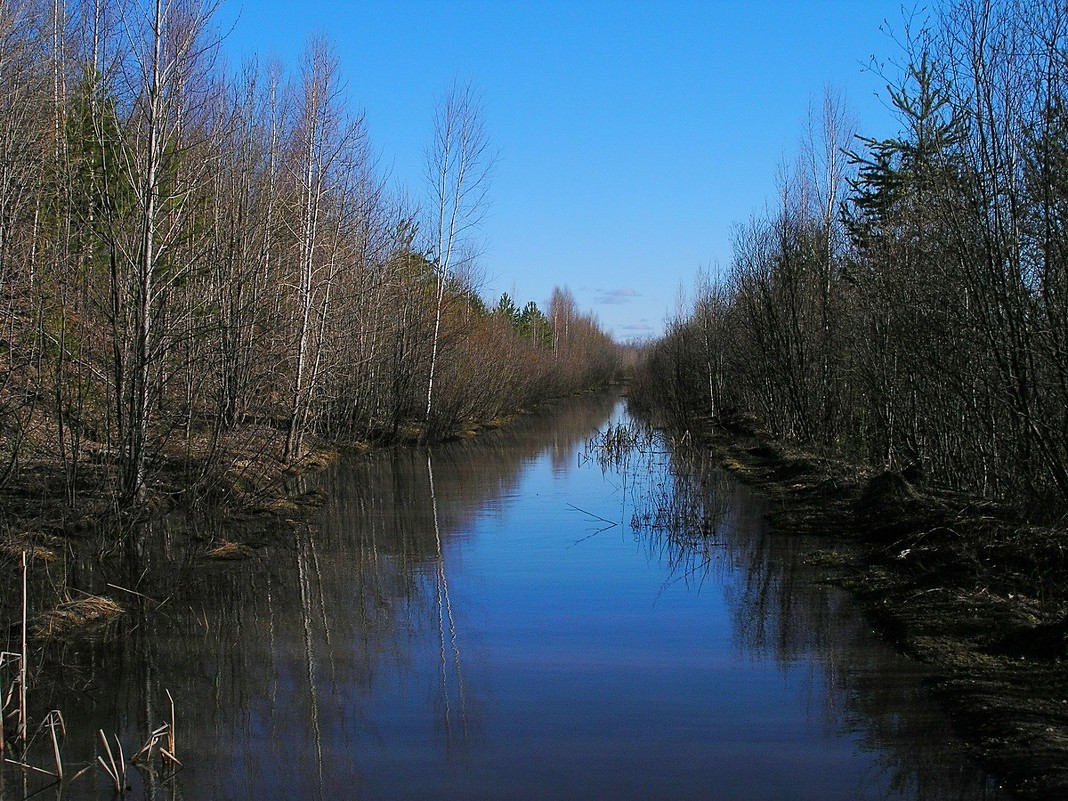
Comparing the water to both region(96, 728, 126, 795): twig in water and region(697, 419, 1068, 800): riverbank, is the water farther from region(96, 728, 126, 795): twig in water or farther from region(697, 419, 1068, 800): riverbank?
region(697, 419, 1068, 800): riverbank

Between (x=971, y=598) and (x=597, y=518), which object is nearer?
(x=971, y=598)

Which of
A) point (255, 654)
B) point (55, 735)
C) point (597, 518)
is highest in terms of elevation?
point (597, 518)

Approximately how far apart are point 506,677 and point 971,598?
399cm

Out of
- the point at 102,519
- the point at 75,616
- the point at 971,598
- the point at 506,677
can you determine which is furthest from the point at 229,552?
the point at 971,598

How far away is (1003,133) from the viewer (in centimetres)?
925

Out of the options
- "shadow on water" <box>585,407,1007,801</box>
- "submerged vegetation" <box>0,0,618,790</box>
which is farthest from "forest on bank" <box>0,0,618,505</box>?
"shadow on water" <box>585,407,1007,801</box>

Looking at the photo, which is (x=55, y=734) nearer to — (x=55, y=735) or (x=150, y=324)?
(x=55, y=735)

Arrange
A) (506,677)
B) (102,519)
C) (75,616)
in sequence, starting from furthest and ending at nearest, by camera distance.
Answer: (102,519) → (75,616) → (506,677)

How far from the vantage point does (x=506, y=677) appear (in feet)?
23.2

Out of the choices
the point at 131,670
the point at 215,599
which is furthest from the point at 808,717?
the point at 215,599

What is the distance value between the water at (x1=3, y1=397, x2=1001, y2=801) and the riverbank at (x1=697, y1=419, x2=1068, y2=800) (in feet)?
0.84

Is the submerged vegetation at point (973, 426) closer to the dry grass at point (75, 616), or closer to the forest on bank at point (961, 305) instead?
the forest on bank at point (961, 305)

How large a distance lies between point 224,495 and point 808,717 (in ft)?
29.9

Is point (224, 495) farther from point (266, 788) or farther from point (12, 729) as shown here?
point (266, 788)
